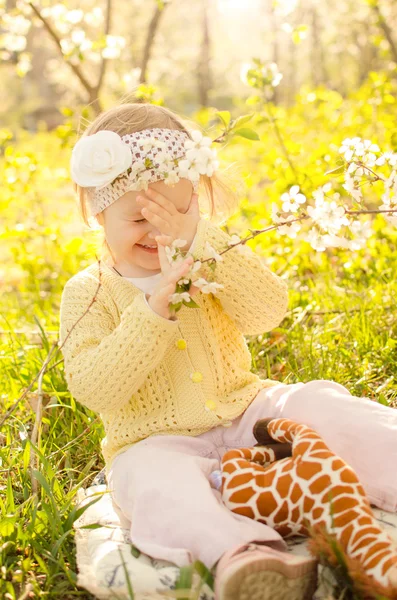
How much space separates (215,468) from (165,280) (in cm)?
47

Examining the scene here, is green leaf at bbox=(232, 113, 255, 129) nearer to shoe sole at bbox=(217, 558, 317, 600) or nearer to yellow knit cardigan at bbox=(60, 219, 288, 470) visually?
yellow knit cardigan at bbox=(60, 219, 288, 470)

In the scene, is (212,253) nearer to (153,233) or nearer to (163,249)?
(163,249)

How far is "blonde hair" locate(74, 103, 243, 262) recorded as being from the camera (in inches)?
68.1

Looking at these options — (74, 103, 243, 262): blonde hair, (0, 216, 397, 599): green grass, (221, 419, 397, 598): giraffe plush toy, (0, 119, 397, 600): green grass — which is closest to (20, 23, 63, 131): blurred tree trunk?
(0, 119, 397, 600): green grass

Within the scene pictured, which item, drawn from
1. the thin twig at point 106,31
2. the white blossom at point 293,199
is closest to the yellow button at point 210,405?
the white blossom at point 293,199

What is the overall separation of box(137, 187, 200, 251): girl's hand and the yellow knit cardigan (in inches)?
1.8

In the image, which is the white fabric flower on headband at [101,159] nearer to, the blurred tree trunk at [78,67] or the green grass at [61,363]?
the green grass at [61,363]

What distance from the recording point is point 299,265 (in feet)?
10.1

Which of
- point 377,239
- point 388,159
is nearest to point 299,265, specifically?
point 377,239

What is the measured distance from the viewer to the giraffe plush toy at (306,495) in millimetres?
1222

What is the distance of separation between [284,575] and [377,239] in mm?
2164

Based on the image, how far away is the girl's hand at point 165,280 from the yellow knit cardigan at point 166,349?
0.02m

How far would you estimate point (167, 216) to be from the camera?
5.15 feet

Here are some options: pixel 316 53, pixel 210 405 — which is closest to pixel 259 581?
pixel 210 405
